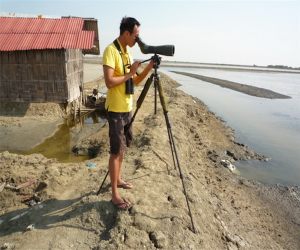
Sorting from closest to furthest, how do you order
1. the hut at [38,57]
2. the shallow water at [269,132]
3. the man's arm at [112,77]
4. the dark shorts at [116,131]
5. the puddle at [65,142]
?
the man's arm at [112,77] → the dark shorts at [116,131] → the puddle at [65,142] → the shallow water at [269,132] → the hut at [38,57]

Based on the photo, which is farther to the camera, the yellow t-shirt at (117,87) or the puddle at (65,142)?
the puddle at (65,142)

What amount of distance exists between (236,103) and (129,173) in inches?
774

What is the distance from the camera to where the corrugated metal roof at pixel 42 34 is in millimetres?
11625

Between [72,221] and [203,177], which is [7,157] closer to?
[72,221]

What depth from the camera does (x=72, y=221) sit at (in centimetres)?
436

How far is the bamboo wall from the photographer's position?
12094 millimetres

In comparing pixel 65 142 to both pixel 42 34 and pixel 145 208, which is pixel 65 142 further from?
pixel 145 208

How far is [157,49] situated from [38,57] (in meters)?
9.26

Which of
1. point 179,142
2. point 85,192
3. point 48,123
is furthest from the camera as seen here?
point 48,123

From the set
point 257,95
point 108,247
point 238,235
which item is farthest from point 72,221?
point 257,95

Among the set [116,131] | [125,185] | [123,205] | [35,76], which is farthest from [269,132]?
[116,131]

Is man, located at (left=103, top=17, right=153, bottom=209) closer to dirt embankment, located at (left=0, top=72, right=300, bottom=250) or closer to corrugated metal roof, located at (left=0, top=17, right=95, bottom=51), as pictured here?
dirt embankment, located at (left=0, top=72, right=300, bottom=250)

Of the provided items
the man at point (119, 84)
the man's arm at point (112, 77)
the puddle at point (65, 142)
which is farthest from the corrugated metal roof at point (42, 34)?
the man's arm at point (112, 77)

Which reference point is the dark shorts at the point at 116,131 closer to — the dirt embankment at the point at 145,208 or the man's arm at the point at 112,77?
the man's arm at the point at 112,77
